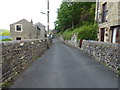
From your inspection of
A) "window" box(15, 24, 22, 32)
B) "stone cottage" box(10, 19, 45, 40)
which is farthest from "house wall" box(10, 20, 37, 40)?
"window" box(15, 24, 22, 32)

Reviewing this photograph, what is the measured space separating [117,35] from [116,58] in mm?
4780

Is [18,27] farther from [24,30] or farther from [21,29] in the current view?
[24,30]

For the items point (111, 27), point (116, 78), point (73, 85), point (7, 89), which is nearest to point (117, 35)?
point (111, 27)

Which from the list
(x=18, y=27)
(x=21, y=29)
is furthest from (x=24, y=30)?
(x=18, y=27)

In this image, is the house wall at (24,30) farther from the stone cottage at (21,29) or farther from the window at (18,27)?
the window at (18,27)

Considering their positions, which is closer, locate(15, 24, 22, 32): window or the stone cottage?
the stone cottage

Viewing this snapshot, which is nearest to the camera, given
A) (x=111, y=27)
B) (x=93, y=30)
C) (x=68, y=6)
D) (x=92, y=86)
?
(x=92, y=86)

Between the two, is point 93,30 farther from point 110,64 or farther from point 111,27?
point 110,64

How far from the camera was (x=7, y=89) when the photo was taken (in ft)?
11.2

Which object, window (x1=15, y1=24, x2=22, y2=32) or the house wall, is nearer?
the house wall

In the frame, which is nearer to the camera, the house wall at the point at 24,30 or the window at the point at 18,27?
the house wall at the point at 24,30

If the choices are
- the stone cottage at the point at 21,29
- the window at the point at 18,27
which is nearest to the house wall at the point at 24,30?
the stone cottage at the point at 21,29

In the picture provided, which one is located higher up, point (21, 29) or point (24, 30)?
point (21, 29)

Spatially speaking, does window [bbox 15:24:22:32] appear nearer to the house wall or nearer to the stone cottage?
the stone cottage
